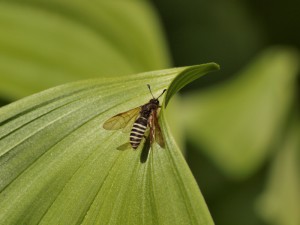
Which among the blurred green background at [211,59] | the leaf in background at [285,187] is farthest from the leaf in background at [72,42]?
the leaf in background at [285,187]

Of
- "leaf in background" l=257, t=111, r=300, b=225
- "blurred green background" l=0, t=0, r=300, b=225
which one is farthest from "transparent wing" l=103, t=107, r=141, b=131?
"leaf in background" l=257, t=111, r=300, b=225

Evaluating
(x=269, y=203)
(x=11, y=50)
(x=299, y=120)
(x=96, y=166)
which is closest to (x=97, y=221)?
(x=96, y=166)

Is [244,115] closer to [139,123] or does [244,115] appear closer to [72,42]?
[72,42]

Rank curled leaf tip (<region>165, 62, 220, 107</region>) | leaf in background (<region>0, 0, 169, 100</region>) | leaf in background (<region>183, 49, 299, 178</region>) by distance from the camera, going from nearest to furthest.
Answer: curled leaf tip (<region>165, 62, 220, 107</region>) < leaf in background (<region>0, 0, 169, 100</region>) < leaf in background (<region>183, 49, 299, 178</region>)

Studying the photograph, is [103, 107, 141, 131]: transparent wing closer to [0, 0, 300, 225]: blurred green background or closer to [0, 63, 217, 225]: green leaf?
[0, 63, 217, 225]: green leaf

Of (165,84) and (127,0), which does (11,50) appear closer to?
(127,0)

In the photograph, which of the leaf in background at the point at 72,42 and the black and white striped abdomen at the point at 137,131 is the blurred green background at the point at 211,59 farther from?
the black and white striped abdomen at the point at 137,131

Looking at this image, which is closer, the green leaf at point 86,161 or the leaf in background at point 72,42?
the green leaf at point 86,161

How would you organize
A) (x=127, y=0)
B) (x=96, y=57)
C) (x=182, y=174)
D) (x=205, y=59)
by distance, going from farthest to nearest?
(x=205, y=59), (x=127, y=0), (x=96, y=57), (x=182, y=174)
